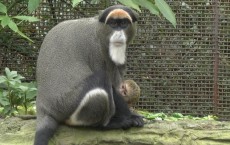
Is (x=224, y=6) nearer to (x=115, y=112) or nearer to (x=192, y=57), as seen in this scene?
(x=192, y=57)

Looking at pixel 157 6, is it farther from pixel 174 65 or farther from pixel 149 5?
pixel 174 65

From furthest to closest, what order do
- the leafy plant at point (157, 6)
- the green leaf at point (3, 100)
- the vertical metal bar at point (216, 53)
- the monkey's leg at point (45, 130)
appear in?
the vertical metal bar at point (216, 53)
the green leaf at point (3, 100)
the monkey's leg at point (45, 130)
the leafy plant at point (157, 6)

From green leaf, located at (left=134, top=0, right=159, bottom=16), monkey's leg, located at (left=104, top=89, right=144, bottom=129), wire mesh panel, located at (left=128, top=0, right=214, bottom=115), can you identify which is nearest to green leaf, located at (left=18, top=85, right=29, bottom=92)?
monkey's leg, located at (left=104, top=89, right=144, bottom=129)

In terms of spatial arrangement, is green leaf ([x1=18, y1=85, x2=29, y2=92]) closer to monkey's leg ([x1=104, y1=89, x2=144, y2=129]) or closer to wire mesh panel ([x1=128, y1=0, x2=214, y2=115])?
monkey's leg ([x1=104, y1=89, x2=144, y2=129])

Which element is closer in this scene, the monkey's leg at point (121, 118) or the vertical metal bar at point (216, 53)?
the monkey's leg at point (121, 118)

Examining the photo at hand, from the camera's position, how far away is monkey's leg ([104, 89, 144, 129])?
4.84 metres

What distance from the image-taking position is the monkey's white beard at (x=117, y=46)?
4.67m

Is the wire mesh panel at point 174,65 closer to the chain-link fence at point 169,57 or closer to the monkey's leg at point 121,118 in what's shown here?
the chain-link fence at point 169,57

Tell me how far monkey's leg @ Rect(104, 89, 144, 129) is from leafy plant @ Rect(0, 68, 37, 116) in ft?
3.47

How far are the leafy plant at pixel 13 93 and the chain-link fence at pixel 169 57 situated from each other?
75.3 inches

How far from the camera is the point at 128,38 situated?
191 inches

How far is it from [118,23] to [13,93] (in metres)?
1.31

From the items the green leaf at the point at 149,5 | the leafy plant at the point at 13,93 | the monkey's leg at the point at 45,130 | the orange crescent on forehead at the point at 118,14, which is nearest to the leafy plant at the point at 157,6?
the green leaf at the point at 149,5

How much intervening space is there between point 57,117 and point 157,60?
3063 mm
